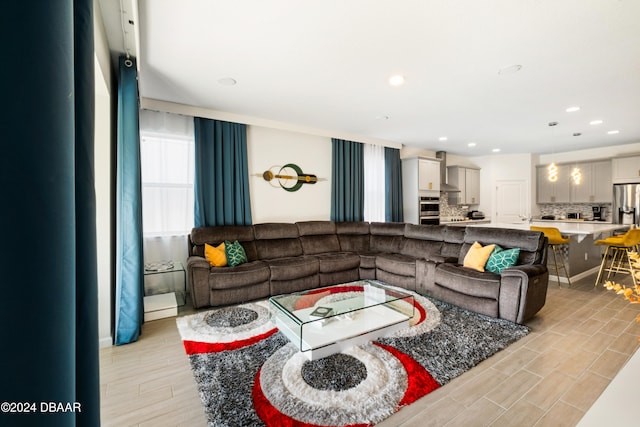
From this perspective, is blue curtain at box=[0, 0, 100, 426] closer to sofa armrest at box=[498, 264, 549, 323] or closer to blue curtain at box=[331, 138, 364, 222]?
sofa armrest at box=[498, 264, 549, 323]

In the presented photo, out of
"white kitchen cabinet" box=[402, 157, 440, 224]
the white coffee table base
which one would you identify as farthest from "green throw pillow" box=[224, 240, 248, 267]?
"white kitchen cabinet" box=[402, 157, 440, 224]

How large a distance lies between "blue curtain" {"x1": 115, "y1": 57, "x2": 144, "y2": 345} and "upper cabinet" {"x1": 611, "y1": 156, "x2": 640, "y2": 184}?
8.66 m

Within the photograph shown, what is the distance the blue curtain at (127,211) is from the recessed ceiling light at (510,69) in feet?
11.7

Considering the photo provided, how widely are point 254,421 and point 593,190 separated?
824 cm

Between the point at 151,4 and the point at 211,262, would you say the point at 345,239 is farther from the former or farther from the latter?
the point at 151,4

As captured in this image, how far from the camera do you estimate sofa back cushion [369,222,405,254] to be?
4.84 meters

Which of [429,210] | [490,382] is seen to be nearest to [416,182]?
[429,210]

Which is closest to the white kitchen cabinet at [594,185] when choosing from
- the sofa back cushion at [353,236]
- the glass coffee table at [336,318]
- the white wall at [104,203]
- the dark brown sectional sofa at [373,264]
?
the dark brown sectional sofa at [373,264]

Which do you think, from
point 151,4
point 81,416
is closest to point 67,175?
point 81,416

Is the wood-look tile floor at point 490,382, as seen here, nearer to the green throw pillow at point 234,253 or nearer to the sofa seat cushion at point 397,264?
the green throw pillow at point 234,253

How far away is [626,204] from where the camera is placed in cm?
587

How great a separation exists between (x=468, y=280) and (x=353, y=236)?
2277 mm

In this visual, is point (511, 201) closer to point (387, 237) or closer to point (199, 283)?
point (387, 237)

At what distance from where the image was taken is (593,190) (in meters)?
6.38
